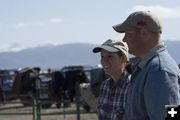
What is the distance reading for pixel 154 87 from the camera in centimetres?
419

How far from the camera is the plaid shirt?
20.0 feet

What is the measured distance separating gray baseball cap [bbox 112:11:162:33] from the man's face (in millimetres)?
33

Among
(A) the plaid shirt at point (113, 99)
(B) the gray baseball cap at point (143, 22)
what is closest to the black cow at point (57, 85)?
(A) the plaid shirt at point (113, 99)

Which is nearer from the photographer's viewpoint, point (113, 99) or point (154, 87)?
point (154, 87)

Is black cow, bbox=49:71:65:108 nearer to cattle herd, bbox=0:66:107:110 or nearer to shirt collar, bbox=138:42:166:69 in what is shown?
cattle herd, bbox=0:66:107:110

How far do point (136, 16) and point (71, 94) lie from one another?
618 inches

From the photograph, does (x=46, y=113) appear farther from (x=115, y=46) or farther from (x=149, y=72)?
(x=149, y=72)

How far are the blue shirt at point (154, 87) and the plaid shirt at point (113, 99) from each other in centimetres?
158

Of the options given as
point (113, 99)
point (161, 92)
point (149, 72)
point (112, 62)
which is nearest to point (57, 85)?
point (112, 62)

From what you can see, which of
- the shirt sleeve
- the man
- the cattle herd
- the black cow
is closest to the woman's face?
the man

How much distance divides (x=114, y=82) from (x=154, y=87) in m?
2.15

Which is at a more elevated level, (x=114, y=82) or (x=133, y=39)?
(x=133, y=39)

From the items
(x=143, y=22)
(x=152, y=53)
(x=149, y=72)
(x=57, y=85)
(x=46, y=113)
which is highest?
(x=143, y=22)

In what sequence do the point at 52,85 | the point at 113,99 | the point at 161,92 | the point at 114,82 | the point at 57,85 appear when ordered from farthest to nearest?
1. the point at 57,85
2. the point at 52,85
3. the point at 114,82
4. the point at 113,99
5. the point at 161,92
